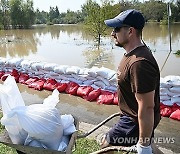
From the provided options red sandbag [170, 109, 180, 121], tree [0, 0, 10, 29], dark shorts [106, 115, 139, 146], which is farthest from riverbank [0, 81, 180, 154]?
tree [0, 0, 10, 29]

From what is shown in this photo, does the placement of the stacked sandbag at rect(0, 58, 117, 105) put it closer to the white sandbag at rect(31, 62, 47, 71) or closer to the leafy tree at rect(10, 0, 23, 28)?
the white sandbag at rect(31, 62, 47, 71)

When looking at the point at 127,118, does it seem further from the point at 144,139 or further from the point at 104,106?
the point at 104,106

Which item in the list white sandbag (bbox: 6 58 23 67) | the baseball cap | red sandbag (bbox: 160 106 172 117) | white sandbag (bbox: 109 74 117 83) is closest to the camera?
the baseball cap

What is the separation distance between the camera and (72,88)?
5.95 meters

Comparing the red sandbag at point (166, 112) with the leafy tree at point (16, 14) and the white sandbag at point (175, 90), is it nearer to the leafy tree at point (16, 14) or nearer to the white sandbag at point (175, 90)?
the white sandbag at point (175, 90)

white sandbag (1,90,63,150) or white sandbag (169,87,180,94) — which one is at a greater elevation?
white sandbag (1,90,63,150)

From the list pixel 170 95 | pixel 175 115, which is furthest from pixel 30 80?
pixel 175 115

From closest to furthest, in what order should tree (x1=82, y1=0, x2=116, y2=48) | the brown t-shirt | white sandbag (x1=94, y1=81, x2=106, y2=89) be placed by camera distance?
the brown t-shirt < white sandbag (x1=94, y1=81, x2=106, y2=89) < tree (x1=82, y1=0, x2=116, y2=48)

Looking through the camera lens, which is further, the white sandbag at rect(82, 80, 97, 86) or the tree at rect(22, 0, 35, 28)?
the tree at rect(22, 0, 35, 28)

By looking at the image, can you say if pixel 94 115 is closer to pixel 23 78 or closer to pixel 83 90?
pixel 83 90

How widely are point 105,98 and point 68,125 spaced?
128 inches

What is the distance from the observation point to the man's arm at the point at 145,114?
1.62 m

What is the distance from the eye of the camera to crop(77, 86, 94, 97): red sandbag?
5.64 meters

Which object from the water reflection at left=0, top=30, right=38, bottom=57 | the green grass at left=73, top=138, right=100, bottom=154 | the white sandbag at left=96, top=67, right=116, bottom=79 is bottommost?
the water reflection at left=0, top=30, right=38, bottom=57
